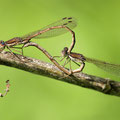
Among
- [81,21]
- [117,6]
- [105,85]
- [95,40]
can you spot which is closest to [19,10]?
[81,21]

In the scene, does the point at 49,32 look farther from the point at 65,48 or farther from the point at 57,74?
the point at 57,74

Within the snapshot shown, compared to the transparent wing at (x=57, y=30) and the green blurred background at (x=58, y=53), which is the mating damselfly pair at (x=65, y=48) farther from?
the green blurred background at (x=58, y=53)

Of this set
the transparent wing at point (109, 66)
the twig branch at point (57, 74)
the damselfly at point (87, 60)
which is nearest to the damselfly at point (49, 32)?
the damselfly at point (87, 60)

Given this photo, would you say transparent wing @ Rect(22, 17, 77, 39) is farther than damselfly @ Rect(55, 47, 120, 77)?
Yes

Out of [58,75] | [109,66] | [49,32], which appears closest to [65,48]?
[49,32]

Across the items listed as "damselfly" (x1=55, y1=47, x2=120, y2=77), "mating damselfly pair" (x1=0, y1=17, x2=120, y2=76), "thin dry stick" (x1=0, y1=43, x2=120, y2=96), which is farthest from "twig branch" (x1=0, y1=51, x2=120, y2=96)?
"damselfly" (x1=55, y1=47, x2=120, y2=77)

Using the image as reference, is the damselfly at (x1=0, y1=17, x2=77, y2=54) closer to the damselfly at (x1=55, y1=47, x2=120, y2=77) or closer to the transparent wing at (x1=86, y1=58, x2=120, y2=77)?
the damselfly at (x1=55, y1=47, x2=120, y2=77)
